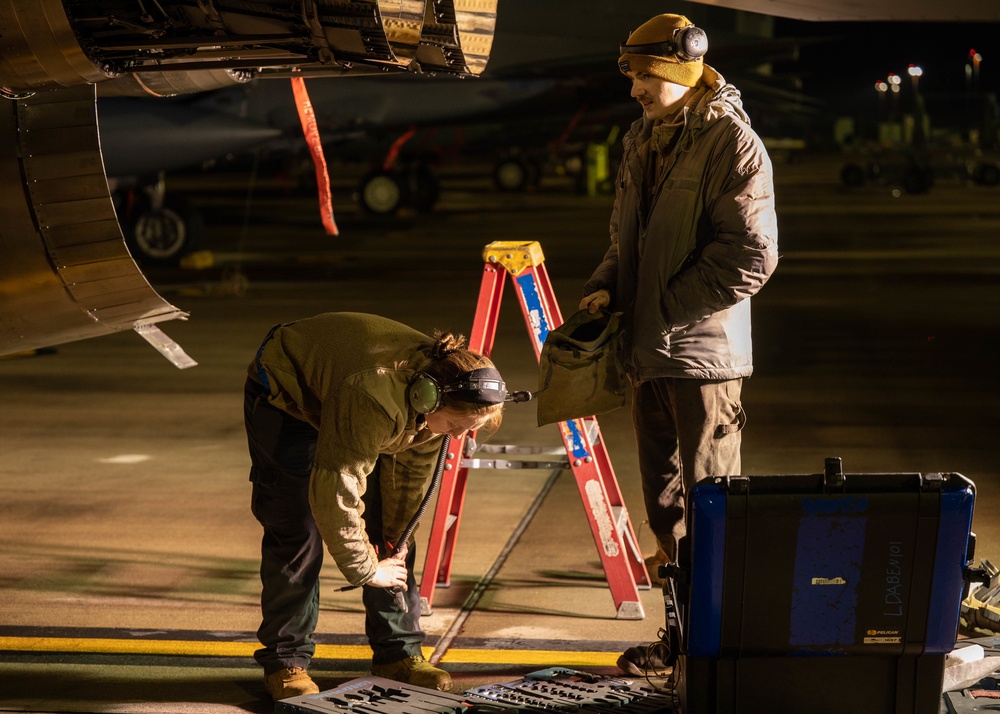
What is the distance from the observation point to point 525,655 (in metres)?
4.58

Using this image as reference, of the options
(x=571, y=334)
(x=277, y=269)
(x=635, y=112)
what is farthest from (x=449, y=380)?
(x=635, y=112)

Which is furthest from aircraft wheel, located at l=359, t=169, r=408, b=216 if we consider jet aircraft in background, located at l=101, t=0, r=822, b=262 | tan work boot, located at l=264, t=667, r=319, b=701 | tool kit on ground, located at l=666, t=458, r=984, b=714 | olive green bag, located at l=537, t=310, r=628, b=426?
tool kit on ground, located at l=666, t=458, r=984, b=714

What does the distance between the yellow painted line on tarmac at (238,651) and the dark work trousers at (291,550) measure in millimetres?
343

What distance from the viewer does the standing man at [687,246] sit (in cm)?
410

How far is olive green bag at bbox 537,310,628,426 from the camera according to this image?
4.32 meters

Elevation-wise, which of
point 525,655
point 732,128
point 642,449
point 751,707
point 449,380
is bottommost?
point 525,655

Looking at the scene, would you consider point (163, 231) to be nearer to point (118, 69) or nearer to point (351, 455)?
point (118, 69)

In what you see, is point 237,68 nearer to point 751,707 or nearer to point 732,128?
point 732,128

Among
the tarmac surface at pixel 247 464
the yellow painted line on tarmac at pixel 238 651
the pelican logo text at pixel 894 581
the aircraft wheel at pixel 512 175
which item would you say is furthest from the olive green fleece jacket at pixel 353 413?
the aircraft wheel at pixel 512 175

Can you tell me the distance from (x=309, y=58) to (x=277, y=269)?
13.0 meters

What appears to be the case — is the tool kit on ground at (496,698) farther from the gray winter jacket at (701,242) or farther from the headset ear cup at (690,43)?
the headset ear cup at (690,43)

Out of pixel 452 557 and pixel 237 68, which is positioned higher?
pixel 237 68

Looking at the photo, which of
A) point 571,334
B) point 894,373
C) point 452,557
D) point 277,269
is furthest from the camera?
point 277,269

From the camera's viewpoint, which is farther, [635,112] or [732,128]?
[635,112]
